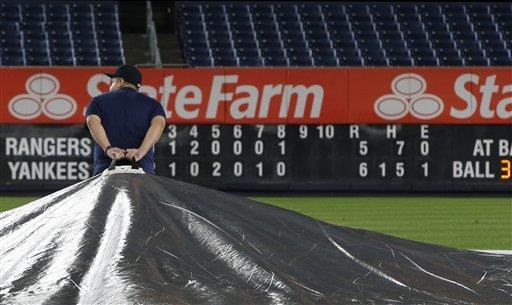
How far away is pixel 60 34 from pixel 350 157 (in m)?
12.1

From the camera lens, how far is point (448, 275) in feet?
26.6

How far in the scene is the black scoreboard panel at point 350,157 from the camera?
22.0 metres

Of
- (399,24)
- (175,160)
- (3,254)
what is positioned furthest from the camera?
(399,24)

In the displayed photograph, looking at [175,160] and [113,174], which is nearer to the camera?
[113,174]

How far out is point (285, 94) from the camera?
74.0 feet

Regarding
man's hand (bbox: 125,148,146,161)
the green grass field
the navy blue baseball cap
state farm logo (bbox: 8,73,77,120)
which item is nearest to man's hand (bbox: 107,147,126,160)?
man's hand (bbox: 125,148,146,161)

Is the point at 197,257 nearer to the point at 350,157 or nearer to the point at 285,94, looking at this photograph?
the point at 350,157

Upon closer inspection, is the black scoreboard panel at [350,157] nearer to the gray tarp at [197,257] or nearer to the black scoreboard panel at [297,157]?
the black scoreboard panel at [297,157]

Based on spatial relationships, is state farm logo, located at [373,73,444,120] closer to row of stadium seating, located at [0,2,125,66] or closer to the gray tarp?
row of stadium seating, located at [0,2,125,66]

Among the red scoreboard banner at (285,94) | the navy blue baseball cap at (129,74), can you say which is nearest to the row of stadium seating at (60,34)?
the red scoreboard banner at (285,94)

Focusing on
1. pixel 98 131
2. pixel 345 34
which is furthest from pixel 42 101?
pixel 98 131

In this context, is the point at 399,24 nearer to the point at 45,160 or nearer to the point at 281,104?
the point at 281,104

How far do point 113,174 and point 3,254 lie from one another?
3.38ft

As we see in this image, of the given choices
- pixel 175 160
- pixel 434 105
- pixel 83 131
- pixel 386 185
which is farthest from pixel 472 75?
pixel 83 131
